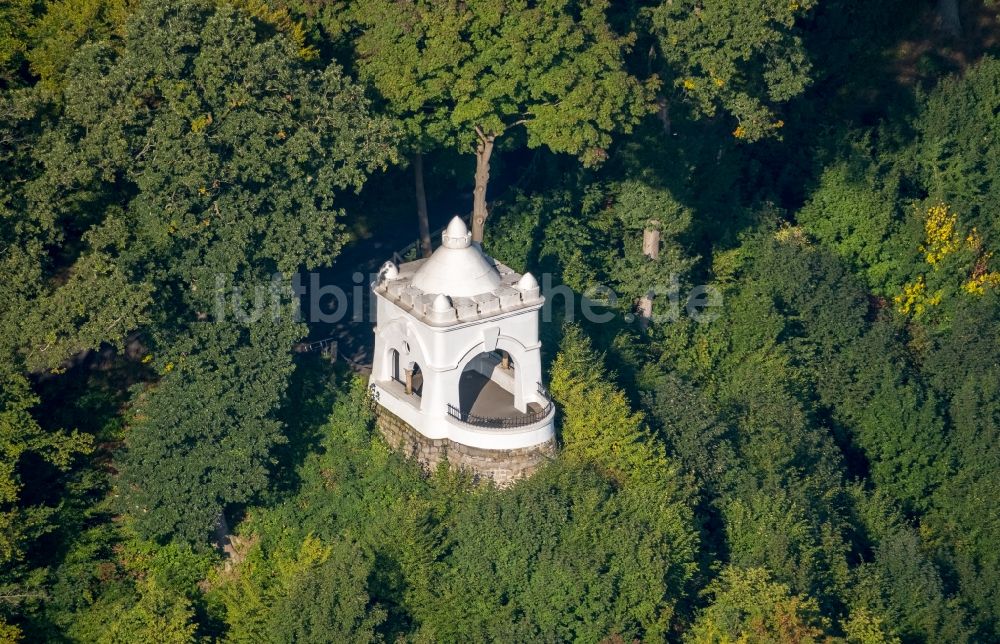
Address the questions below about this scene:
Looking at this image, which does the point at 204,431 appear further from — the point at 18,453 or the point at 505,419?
the point at 505,419

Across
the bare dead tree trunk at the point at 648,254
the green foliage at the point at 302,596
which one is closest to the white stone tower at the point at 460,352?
the green foliage at the point at 302,596

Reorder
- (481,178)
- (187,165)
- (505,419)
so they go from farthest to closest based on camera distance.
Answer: (481,178) → (505,419) → (187,165)

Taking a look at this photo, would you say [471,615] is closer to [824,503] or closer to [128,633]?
[128,633]

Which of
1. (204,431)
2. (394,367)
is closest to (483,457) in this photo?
(394,367)

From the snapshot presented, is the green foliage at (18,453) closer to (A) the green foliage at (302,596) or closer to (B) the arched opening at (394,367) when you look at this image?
(A) the green foliage at (302,596)

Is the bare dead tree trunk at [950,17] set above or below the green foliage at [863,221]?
above

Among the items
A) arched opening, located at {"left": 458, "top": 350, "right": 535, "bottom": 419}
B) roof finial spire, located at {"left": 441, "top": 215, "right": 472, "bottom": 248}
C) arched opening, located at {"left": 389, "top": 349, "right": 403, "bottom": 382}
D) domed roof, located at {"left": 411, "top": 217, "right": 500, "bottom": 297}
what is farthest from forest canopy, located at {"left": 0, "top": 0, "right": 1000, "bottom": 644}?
domed roof, located at {"left": 411, "top": 217, "right": 500, "bottom": 297}
